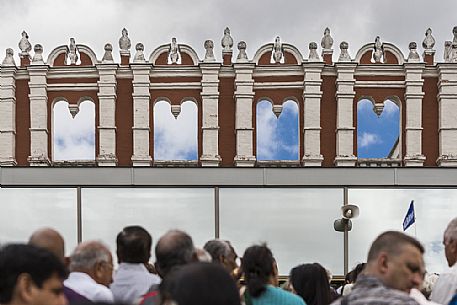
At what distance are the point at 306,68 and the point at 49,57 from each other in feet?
38.6

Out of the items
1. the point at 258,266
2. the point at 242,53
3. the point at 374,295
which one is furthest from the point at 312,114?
the point at 374,295

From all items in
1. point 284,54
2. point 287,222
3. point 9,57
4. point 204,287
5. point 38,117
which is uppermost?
point 284,54

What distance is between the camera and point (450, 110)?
39.6 metres

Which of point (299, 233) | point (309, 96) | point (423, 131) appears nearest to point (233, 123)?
point (309, 96)

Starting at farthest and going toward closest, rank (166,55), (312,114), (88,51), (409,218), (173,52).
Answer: (88,51)
(166,55)
(173,52)
(312,114)
(409,218)

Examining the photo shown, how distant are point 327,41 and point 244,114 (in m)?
5.27

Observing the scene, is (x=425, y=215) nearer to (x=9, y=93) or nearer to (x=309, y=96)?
(x=309, y=96)

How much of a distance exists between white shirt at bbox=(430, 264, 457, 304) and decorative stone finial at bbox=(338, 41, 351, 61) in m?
35.1

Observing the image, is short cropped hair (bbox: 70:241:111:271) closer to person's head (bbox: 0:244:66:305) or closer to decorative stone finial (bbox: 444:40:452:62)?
person's head (bbox: 0:244:66:305)

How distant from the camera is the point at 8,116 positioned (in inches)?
1571

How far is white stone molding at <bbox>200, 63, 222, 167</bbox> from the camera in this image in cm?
3919

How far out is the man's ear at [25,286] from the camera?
355cm

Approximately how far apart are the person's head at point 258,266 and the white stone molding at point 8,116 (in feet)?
113

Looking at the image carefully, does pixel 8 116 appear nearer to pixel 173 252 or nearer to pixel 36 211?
pixel 36 211
